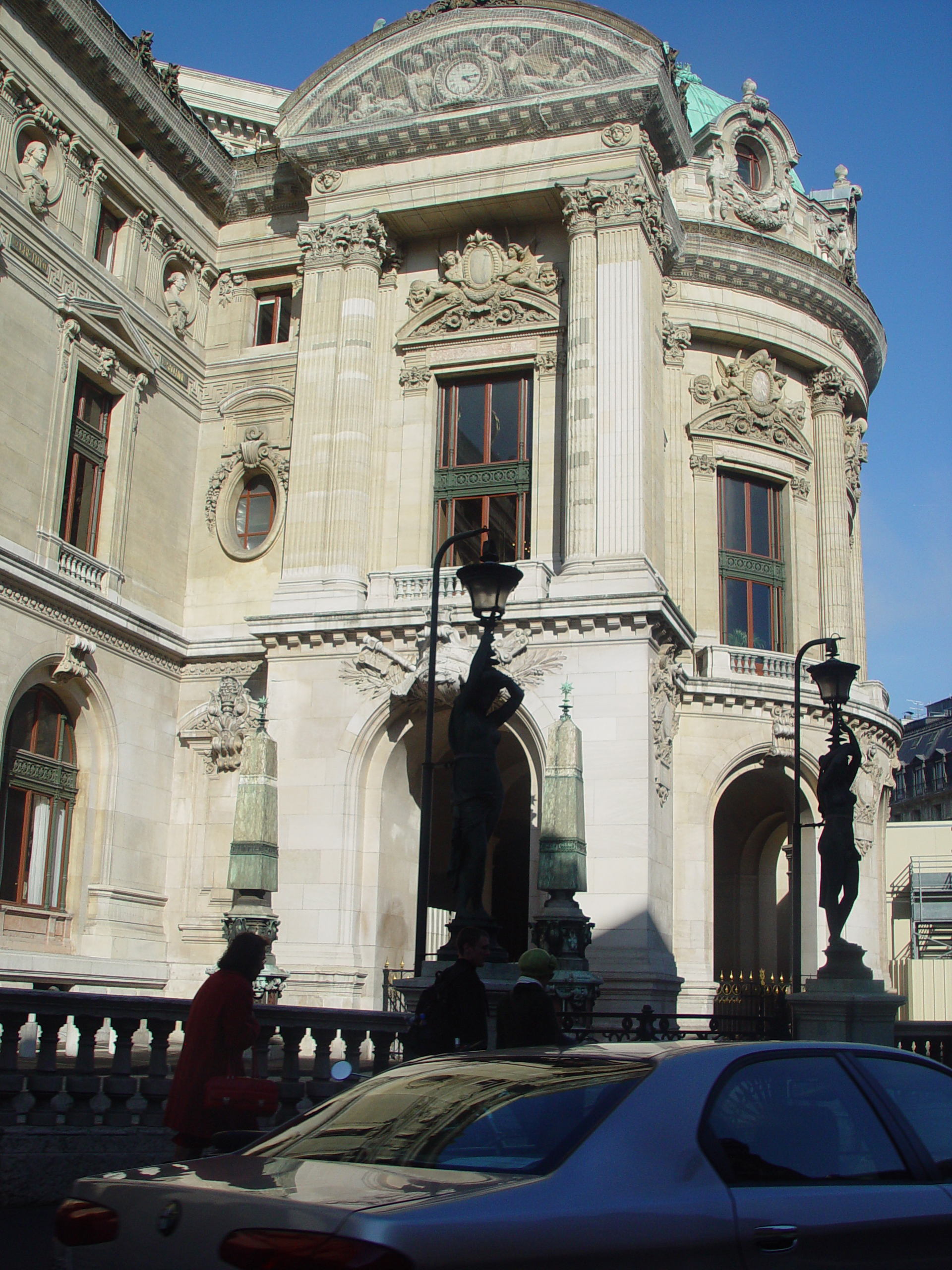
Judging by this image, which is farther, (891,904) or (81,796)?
(891,904)

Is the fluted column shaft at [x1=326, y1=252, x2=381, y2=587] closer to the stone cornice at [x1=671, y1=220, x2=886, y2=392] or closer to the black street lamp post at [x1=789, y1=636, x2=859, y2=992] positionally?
the stone cornice at [x1=671, y1=220, x2=886, y2=392]

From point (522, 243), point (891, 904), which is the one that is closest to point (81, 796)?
point (522, 243)

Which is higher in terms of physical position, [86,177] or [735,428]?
[86,177]

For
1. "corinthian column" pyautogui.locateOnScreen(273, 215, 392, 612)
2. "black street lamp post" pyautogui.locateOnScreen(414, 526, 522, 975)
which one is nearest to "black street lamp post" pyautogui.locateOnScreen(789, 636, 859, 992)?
"black street lamp post" pyautogui.locateOnScreen(414, 526, 522, 975)

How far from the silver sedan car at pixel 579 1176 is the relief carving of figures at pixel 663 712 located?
18672 mm

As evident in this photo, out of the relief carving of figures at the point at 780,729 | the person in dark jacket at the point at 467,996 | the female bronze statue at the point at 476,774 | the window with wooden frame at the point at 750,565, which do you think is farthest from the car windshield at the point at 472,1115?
the window with wooden frame at the point at 750,565

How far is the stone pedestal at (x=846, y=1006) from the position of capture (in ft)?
53.1

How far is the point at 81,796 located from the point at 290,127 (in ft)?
48.3

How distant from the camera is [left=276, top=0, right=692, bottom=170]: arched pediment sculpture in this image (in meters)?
26.8

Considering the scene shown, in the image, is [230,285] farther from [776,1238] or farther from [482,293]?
[776,1238]

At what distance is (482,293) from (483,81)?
14.0 feet

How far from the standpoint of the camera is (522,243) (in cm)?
2867

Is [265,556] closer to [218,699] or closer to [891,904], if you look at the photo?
[218,699]

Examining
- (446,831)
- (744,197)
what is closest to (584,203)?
(744,197)
